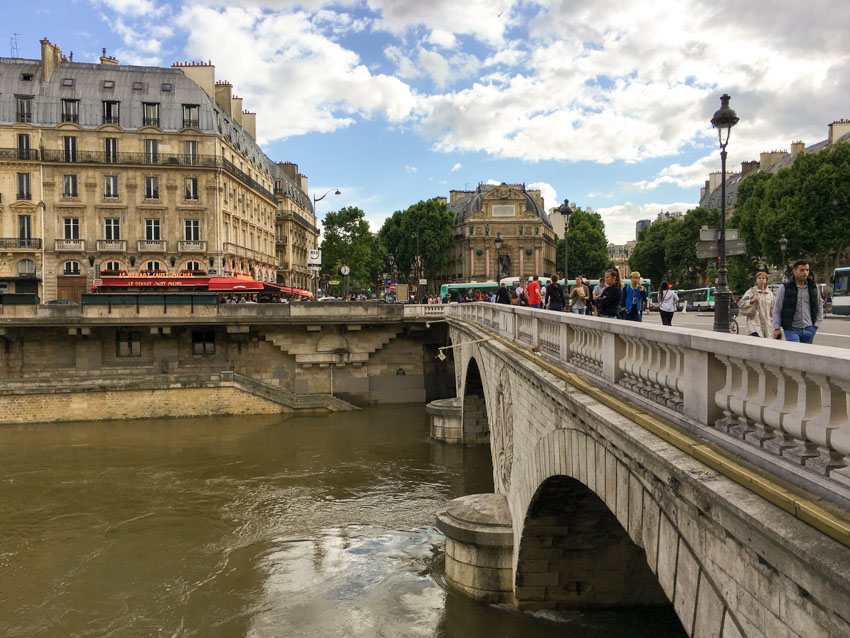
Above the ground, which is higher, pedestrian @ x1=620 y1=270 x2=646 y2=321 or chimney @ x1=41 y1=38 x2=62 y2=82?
chimney @ x1=41 y1=38 x2=62 y2=82

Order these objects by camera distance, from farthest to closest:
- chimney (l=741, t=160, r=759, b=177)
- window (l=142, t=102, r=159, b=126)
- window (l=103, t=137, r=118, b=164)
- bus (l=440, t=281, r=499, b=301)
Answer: chimney (l=741, t=160, r=759, b=177)
bus (l=440, t=281, r=499, b=301)
window (l=142, t=102, r=159, b=126)
window (l=103, t=137, r=118, b=164)

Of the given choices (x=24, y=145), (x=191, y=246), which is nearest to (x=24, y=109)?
(x=24, y=145)

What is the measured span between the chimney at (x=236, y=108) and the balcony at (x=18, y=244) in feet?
61.4

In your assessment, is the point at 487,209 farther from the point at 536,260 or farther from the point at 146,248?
the point at 146,248

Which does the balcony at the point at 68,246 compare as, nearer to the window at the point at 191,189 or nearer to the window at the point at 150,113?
the window at the point at 191,189

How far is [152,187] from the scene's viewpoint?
44.1 m

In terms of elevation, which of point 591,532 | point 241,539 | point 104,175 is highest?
point 104,175

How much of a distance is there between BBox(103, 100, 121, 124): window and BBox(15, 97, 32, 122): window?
4.47m

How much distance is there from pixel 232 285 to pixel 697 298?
3892 centimetres

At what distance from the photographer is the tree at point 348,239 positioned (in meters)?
64.2

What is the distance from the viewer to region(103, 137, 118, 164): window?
43.5m

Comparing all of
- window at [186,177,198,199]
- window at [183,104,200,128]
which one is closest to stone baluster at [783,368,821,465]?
window at [186,177,198,199]

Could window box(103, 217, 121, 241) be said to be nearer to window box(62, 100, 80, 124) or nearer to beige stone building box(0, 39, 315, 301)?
beige stone building box(0, 39, 315, 301)

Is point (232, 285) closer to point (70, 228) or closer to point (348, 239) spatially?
point (70, 228)
